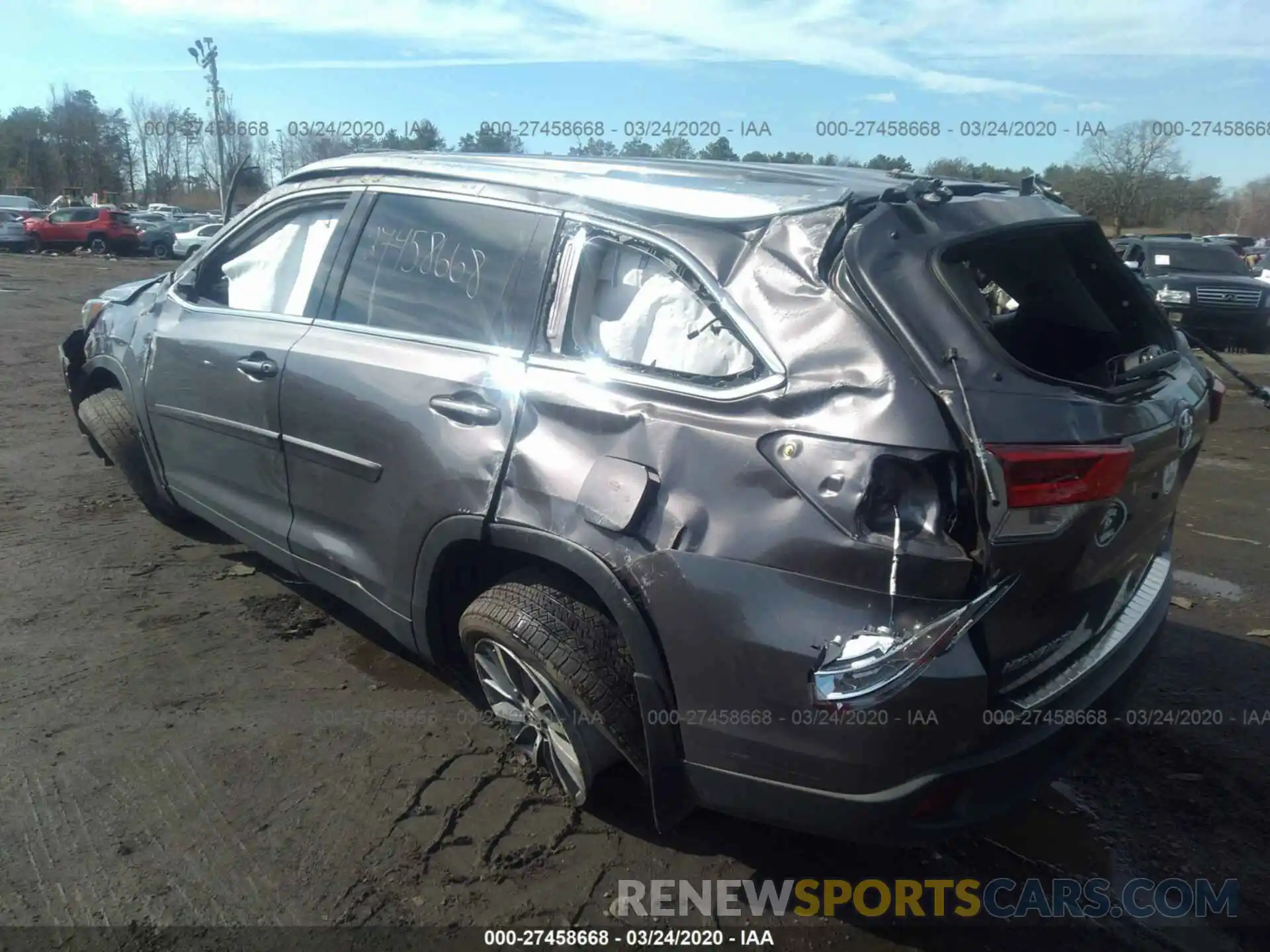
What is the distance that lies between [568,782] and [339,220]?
221 centimetres

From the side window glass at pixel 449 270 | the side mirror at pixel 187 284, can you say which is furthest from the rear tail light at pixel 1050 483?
the side mirror at pixel 187 284

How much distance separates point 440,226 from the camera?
10.9ft

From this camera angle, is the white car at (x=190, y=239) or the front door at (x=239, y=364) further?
the white car at (x=190, y=239)

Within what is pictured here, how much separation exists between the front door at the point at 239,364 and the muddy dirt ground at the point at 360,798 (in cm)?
55

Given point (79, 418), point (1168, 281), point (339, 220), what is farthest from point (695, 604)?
point (1168, 281)

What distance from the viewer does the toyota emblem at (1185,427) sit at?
A: 8.87 feet

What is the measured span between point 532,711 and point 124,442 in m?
3.07

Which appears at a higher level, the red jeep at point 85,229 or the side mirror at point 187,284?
the side mirror at point 187,284

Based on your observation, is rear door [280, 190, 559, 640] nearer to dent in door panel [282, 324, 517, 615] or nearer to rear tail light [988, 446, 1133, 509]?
dent in door panel [282, 324, 517, 615]

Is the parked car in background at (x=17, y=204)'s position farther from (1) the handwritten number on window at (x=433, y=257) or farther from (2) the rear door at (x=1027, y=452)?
(2) the rear door at (x=1027, y=452)

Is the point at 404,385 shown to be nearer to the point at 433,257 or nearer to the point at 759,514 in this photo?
the point at 433,257

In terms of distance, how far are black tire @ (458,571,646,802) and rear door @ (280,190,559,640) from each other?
320mm

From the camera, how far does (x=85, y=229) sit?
31469mm

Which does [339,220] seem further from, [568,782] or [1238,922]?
[1238,922]
